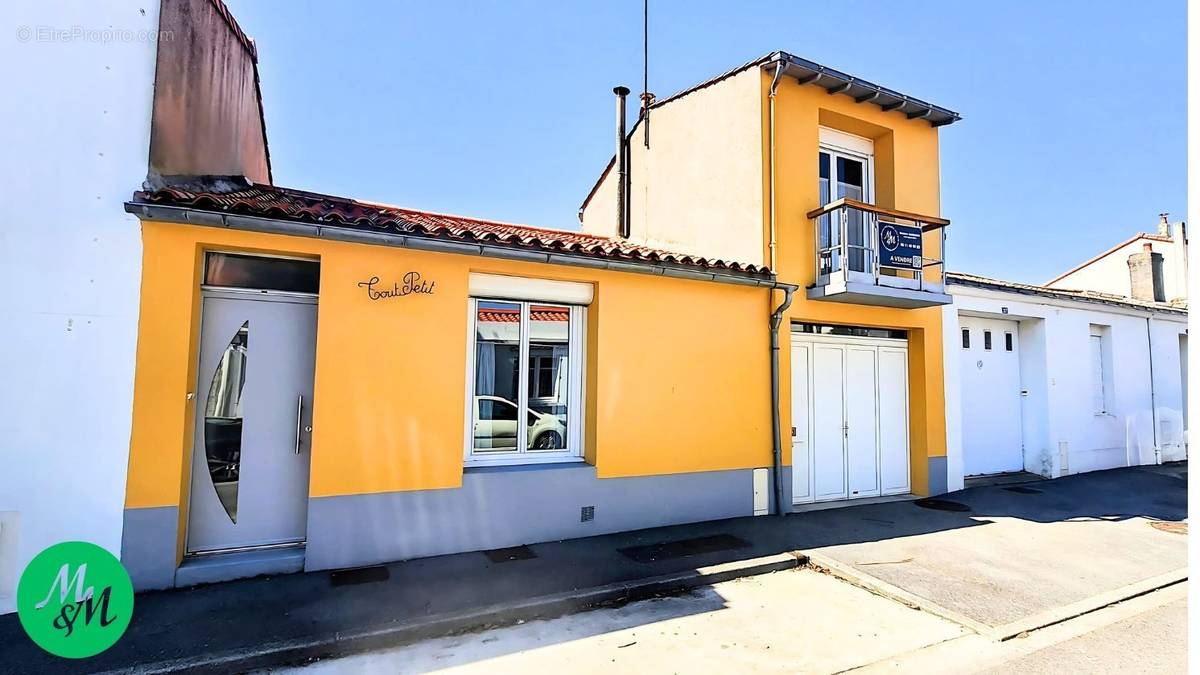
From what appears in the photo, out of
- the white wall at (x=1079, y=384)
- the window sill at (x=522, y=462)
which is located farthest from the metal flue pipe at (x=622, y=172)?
the window sill at (x=522, y=462)

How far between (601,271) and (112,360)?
15.3ft

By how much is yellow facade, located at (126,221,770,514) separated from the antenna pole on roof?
504 cm

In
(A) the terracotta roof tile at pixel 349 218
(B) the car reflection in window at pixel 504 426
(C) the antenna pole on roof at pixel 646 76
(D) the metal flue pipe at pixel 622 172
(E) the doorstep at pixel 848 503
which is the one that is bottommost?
(E) the doorstep at pixel 848 503

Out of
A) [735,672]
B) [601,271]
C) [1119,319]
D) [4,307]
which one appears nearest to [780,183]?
[601,271]

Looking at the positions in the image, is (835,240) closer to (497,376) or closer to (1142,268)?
(497,376)

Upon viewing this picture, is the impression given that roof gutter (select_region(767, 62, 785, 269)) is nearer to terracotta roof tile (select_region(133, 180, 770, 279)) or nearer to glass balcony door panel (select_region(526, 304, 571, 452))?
terracotta roof tile (select_region(133, 180, 770, 279))

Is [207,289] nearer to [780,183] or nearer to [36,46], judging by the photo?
[36,46]

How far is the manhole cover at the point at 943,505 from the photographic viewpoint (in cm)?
820

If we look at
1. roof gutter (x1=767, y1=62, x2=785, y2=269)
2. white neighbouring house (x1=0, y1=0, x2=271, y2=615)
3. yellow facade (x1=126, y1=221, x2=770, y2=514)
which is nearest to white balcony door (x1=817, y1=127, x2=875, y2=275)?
roof gutter (x1=767, y1=62, x2=785, y2=269)

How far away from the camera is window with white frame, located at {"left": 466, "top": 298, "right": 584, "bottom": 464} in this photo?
636 cm

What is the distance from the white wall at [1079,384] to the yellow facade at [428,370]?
4.73m

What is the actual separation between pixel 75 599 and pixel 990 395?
1309cm

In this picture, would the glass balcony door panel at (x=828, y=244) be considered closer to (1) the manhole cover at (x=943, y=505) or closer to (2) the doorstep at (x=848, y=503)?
(2) the doorstep at (x=848, y=503)

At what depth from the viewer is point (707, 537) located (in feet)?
21.2
